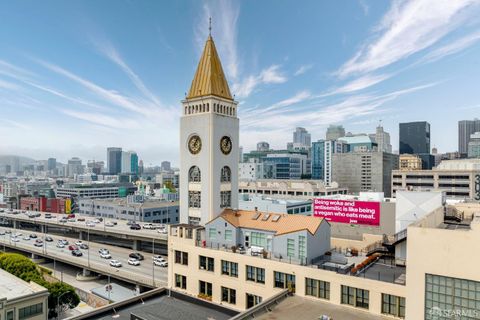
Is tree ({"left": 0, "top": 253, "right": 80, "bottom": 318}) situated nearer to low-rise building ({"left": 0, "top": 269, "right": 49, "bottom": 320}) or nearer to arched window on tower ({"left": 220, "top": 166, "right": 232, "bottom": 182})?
low-rise building ({"left": 0, "top": 269, "right": 49, "bottom": 320})

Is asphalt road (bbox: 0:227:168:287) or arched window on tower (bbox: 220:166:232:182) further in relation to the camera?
asphalt road (bbox: 0:227:168:287)

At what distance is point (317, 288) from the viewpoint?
33594 mm

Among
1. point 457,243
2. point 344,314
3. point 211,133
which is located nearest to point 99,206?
point 211,133

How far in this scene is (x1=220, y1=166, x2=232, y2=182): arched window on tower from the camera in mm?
55094

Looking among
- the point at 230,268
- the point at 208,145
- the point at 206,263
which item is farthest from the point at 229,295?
the point at 208,145

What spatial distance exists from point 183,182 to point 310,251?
25.2 metres

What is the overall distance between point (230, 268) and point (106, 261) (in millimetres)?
60550

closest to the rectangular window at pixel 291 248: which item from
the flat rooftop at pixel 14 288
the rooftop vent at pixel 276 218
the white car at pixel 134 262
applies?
the rooftop vent at pixel 276 218

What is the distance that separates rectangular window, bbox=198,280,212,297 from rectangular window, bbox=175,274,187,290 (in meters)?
3.02

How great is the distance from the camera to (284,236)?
130 feet

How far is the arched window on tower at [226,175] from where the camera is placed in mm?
55094

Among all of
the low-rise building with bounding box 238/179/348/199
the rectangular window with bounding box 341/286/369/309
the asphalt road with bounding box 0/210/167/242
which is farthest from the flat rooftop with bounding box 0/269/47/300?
the low-rise building with bounding box 238/179/348/199

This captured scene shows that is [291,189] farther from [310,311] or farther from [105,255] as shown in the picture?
[310,311]

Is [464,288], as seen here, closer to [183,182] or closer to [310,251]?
[310,251]
